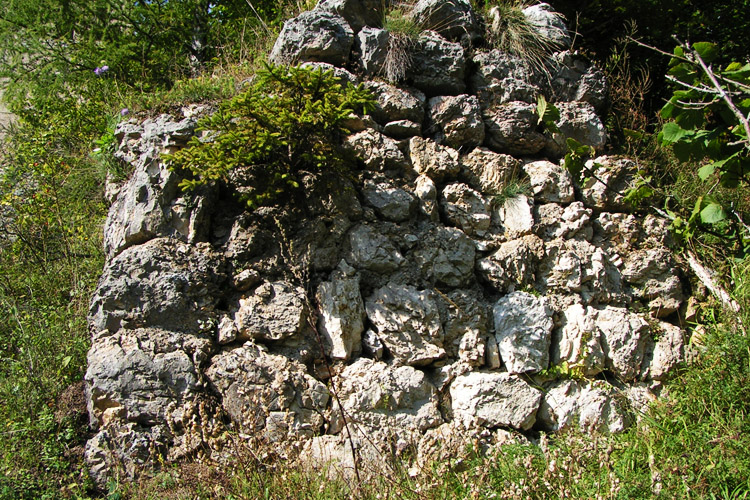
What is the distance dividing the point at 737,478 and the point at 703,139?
195cm

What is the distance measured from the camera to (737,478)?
3135mm

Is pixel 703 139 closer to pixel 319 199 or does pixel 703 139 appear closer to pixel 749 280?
pixel 749 280

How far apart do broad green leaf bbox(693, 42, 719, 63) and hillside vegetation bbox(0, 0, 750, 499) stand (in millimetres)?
10

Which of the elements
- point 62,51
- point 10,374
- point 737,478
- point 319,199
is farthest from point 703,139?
point 62,51

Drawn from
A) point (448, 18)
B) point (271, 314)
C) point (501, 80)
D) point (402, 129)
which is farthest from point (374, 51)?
point (271, 314)

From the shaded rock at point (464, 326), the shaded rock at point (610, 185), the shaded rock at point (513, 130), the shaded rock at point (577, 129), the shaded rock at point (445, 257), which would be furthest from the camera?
the shaded rock at point (577, 129)

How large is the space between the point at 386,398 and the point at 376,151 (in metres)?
2.10

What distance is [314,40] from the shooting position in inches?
197

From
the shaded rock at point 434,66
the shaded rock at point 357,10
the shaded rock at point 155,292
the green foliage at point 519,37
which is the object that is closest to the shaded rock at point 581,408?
the shaded rock at point 155,292

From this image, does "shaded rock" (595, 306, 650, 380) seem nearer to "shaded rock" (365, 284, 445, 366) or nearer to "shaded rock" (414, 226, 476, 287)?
"shaded rock" (414, 226, 476, 287)

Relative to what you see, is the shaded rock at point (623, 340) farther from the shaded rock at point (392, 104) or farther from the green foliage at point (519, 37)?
the green foliage at point (519, 37)

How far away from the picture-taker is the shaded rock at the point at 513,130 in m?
5.25

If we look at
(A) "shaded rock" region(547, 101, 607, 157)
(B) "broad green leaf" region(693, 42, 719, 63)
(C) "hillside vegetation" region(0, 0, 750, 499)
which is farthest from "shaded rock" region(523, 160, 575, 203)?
(B) "broad green leaf" region(693, 42, 719, 63)

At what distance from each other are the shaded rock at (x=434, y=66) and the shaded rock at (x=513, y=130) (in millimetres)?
491
